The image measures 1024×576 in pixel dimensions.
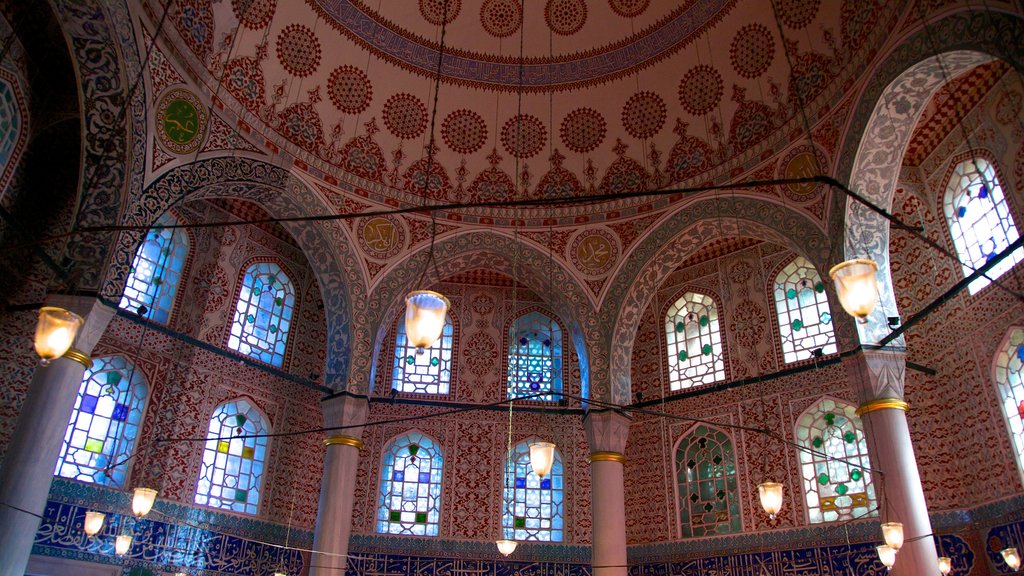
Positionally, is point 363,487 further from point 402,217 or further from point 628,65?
point 628,65

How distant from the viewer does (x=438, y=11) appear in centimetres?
1155

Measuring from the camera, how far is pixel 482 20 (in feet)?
38.3

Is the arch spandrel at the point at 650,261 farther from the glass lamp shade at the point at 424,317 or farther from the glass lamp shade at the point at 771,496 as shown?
the glass lamp shade at the point at 424,317

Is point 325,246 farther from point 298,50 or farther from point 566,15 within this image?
point 566,15

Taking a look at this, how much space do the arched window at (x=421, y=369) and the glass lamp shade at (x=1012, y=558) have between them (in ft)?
27.4

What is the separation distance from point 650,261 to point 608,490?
343cm

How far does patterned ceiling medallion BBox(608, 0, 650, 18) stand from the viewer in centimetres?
1134

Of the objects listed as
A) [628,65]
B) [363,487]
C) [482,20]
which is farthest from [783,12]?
[363,487]

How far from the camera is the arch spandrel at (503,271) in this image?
1134 centimetres

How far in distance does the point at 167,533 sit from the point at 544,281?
21.2 feet

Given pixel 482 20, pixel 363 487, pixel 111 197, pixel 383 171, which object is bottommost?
pixel 363 487

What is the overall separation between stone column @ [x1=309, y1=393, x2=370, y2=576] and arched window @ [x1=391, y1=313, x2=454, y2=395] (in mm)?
2449

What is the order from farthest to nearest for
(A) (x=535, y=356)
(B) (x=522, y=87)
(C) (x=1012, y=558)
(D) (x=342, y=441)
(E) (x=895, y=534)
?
(A) (x=535, y=356), (B) (x=522, y=87), (D) (x=342, y=441), (C) (x=1012, y=558), (E) (x=895, y=534)

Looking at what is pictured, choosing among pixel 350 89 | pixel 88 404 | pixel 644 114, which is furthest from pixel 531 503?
pixel 350 89
